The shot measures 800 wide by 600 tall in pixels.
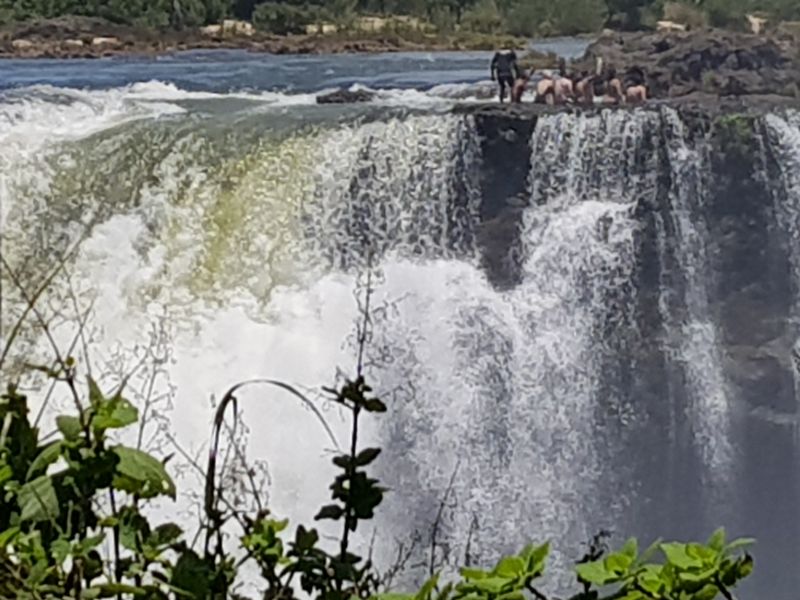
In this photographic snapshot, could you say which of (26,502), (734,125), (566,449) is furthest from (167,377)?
(26,502)

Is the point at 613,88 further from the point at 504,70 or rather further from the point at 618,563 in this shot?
the point at 618,563

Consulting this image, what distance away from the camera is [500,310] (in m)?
3.75

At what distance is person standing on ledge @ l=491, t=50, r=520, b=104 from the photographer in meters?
3.95

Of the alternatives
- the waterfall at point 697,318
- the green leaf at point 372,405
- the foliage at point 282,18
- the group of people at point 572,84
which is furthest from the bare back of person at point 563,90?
the green leaf at point 372,405

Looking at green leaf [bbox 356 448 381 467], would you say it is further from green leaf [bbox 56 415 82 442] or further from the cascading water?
the cascading water

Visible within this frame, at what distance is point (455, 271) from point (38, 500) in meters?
3.33

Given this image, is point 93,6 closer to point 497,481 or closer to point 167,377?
point 167,377

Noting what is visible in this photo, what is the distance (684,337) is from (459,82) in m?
0.90

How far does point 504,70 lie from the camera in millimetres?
3965

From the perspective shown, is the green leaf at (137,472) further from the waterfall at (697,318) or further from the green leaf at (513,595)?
the waterfall at (697,318)

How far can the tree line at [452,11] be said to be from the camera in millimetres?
3979

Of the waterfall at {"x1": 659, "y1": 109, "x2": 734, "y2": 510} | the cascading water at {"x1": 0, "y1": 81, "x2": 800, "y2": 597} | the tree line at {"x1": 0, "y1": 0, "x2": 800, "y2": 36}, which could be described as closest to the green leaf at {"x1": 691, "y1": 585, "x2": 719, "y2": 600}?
the cascading water at {"x1": 0, "y1": 81, "x2": 800, "y2": 597}

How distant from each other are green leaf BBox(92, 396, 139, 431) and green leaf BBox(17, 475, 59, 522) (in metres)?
0.03

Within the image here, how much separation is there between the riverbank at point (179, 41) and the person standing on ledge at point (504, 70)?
0.03 metres
